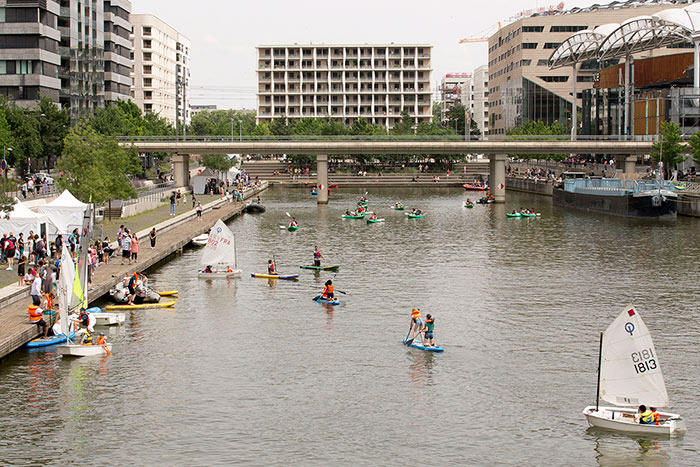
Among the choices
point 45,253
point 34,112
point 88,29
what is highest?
point 88,29

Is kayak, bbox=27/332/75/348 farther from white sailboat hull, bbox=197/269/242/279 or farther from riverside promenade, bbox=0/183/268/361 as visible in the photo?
white sailboat hull, bbox=197/269/242/279

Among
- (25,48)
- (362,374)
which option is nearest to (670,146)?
(25,48)

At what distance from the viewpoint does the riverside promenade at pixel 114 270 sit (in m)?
37.7

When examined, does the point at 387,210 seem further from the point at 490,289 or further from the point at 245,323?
the point at 245,323

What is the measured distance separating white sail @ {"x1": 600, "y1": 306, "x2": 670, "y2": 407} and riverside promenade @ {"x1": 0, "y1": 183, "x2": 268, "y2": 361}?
79.1ft

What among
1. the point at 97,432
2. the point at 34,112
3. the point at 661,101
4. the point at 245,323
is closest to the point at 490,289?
the point at 245,323

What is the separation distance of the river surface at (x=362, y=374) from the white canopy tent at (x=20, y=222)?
29.3 feet

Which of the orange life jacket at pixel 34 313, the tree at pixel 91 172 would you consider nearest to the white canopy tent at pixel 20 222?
the tree at pixel 91 172

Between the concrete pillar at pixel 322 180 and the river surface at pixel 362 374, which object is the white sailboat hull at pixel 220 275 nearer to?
the river surface at pixel 362 374

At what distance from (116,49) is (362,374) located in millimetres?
146300

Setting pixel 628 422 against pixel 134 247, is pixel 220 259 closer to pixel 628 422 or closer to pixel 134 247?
pixel 134 247

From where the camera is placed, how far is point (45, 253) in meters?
52.9

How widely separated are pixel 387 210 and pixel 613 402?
288ft

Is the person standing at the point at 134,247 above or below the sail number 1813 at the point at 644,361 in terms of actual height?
above
